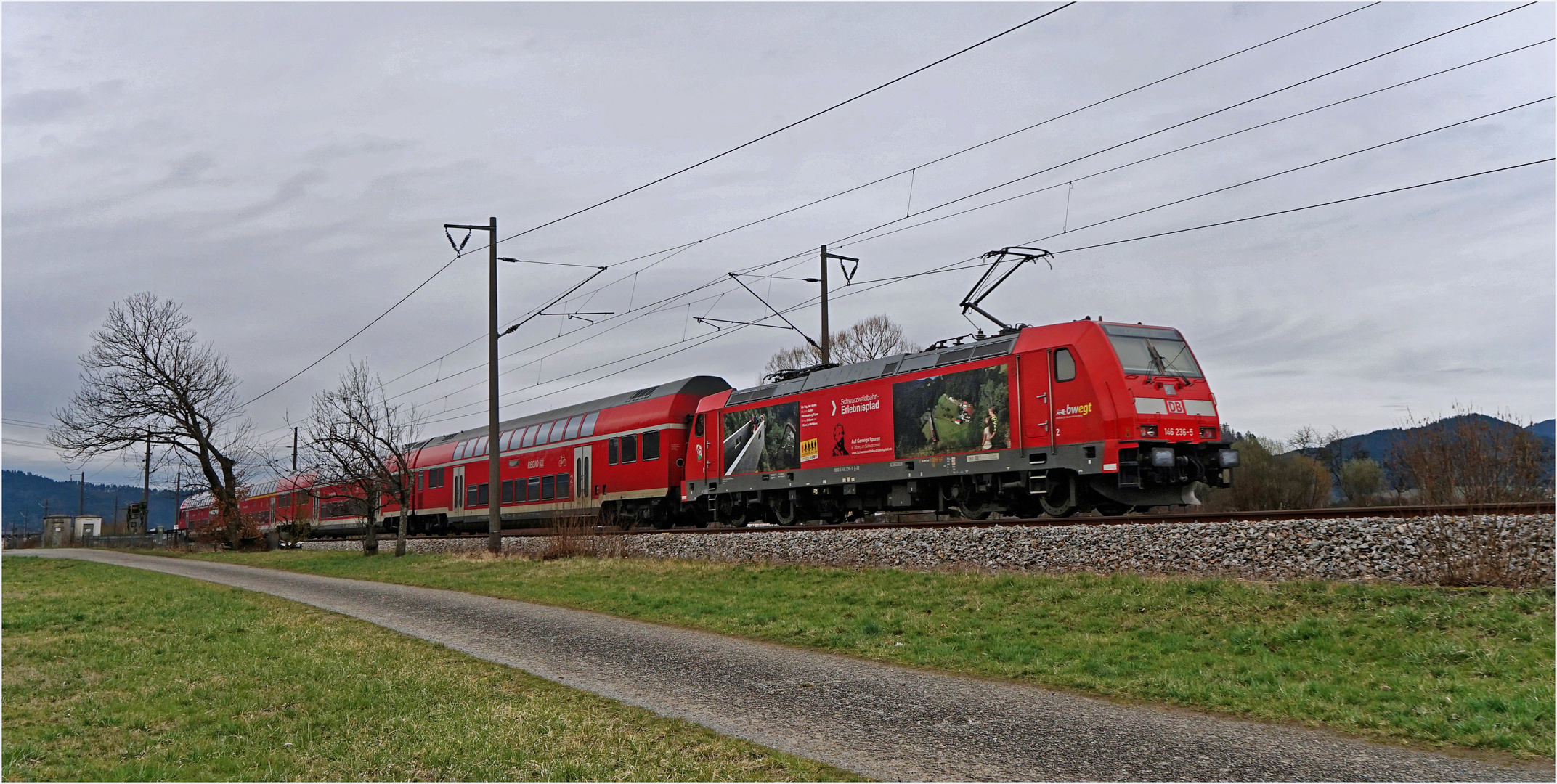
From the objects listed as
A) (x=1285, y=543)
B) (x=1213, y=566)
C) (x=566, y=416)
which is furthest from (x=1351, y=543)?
(x=566, y=416)

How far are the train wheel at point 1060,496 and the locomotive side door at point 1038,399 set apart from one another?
734 mm

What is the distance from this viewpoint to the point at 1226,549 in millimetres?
14250

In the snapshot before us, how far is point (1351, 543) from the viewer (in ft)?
42.8

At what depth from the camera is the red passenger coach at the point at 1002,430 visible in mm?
17750

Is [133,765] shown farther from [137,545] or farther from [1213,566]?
[137,545]

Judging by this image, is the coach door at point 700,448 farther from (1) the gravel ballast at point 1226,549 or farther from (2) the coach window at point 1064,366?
(2) the coach window at point 1064,366

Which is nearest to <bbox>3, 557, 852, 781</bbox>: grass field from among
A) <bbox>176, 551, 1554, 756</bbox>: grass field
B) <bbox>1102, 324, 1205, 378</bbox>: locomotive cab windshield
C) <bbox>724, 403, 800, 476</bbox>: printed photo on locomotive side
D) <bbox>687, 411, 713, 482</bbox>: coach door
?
<bbox>176, 551, 1554, 756</bbox>: grass field

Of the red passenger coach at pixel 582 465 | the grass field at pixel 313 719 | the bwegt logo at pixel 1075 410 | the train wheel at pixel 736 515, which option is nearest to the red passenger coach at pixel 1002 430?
the bwegt logo at pixel 1075 410

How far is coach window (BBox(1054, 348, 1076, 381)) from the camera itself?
18.1m

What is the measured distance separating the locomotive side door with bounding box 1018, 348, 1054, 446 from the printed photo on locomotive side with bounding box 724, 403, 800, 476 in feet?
22.4

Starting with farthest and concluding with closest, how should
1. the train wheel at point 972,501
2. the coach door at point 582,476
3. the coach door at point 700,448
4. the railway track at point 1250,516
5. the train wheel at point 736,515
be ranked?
the coach door at point 582,476
the coach door at point 700,448
the train wheel at point 736,515
the train wheel at point 972,501
the railway track at point 1250,516

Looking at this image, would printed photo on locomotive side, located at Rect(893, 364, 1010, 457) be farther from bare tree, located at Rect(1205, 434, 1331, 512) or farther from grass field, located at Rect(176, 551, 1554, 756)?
bare tree, located at Rect(1205, 434, 1331, 512)

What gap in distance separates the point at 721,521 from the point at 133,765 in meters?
21.1

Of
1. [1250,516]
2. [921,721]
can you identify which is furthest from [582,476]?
[921,721]
